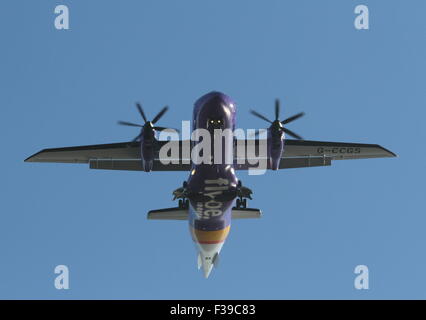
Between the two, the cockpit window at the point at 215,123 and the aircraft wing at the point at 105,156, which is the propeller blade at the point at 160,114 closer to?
the aircraft wing at the point at 105,156

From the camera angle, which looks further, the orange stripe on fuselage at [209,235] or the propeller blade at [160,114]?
the orange stripe on fuselage at [209,235]

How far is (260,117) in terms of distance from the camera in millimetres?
31109

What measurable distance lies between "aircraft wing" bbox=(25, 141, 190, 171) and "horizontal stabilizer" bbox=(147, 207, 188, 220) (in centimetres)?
263

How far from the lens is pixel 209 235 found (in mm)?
31203

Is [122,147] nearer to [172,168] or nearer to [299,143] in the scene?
[172,168]

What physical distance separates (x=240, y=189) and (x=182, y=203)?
378cm

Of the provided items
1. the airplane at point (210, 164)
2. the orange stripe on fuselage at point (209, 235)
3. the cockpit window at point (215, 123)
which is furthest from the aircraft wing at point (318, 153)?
the orange stripe on fuselage at point (209, 235)

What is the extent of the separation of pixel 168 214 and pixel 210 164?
4513 millimetres

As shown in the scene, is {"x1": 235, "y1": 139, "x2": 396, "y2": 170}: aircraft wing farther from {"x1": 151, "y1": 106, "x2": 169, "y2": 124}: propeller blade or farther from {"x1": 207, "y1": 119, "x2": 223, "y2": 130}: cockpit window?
{"x1": 151, "y1": 106, "x2": 169, "y2": 124}: propeller blade

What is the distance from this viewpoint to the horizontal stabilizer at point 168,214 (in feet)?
104

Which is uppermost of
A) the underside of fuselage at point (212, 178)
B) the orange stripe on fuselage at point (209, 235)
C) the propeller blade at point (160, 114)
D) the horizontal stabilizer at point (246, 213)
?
the propeller blade at point (160, 114)

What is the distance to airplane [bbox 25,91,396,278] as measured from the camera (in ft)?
94.2

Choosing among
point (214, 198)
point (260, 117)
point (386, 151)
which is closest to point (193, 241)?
point (214, 198)

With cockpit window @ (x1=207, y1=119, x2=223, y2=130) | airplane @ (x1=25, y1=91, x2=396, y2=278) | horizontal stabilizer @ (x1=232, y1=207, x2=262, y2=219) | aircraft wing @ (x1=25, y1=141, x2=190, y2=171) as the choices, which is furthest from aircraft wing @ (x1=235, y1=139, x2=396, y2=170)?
aircraft wing @ (x1=25, y1=141, x2=190, y2=171)
